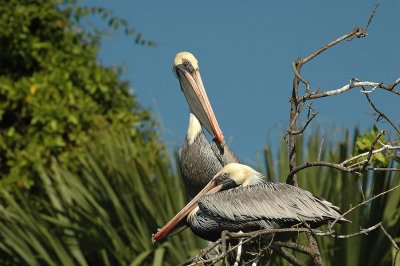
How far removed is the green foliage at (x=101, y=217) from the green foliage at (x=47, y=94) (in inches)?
44.3

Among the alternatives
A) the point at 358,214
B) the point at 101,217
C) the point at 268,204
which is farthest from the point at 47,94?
the point at 268,204

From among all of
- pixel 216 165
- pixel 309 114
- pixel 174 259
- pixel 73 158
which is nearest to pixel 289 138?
pixel 309 114

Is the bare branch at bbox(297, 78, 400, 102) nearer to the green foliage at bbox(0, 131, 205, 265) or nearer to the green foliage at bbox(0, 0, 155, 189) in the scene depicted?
the green foliage at bbox(0, 131, 205, 265)

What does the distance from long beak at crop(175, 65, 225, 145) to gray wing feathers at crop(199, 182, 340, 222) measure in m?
1.02

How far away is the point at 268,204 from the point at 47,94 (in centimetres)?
664

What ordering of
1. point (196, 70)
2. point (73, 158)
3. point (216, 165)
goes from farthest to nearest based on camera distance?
point (73, 158), point (196, 70), point (216, 165)

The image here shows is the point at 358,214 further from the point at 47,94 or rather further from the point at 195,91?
the point at 47,94

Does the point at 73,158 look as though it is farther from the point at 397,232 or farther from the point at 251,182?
the point at 251,182

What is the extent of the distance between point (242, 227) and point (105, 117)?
21.3ft

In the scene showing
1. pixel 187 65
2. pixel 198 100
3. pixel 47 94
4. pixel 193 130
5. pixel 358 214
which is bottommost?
pixel 358 214

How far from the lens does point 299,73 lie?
4898 mm

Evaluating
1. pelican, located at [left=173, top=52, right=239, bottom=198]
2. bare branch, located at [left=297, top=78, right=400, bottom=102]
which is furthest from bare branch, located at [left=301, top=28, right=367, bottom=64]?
pelican, located at [left=173, top=52, right=239, bottom=198]

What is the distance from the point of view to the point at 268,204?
491 cm

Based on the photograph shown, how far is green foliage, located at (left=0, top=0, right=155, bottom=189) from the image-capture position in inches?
432
